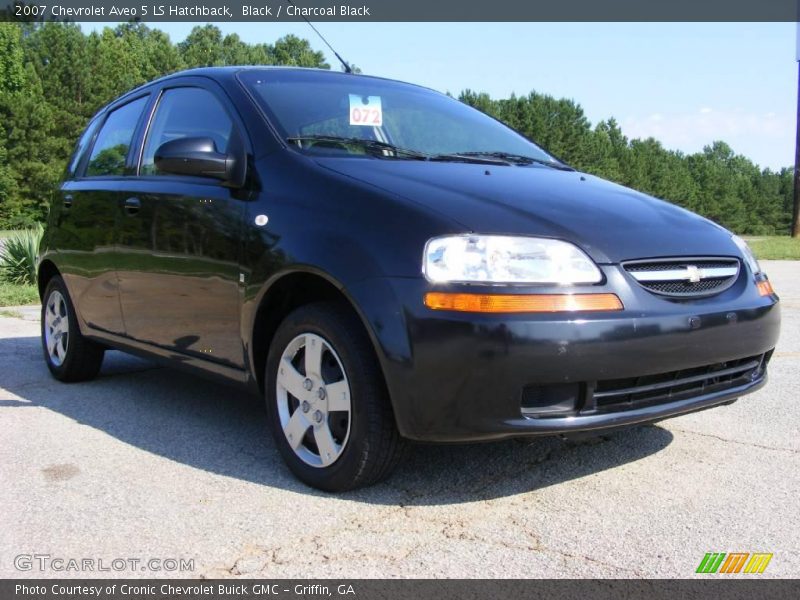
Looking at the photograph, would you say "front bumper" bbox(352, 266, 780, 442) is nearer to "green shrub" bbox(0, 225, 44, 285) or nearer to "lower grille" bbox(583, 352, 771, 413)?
"lower grille" bbox(583, 352, 771, 413)

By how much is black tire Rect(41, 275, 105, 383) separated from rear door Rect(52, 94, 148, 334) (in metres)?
0.16

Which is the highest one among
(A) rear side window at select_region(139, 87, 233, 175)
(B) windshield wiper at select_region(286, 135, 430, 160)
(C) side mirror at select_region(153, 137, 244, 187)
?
(A) rear side window at select_region(139, 87, 233, 175)

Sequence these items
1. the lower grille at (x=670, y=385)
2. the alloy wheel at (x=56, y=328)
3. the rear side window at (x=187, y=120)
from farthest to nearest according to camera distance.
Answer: the alloy wheel at (x=56, y=328)
the rear side window at (x=187, y=120)
the lower grille at (x=670, y=385)

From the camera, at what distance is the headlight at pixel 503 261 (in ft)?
9.16

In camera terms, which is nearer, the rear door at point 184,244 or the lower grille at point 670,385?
the lower grille at point 670,385

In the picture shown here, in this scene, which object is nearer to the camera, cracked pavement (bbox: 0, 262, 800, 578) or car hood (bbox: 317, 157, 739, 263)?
cracked pavement (bbox: 0, 262, 800, 578)

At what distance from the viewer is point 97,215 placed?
15.4 feet

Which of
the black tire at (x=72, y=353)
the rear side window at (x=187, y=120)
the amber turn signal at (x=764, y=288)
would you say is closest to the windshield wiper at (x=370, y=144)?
the rear side window at (x=187, y=120)

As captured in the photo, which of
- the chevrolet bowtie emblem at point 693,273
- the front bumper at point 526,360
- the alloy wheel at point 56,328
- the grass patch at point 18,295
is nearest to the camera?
the front bumper at point 526,360

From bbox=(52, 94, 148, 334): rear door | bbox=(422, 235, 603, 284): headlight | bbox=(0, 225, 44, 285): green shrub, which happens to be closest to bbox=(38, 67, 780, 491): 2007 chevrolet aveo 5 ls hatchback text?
bbox=(422, 235, 603, 284): headlight

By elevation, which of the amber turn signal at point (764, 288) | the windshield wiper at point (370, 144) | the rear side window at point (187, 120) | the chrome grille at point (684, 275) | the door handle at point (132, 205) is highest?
the rear side window at point (187, 120)

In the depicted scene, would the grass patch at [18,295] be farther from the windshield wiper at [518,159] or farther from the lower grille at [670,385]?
the lower grille at [670,385]

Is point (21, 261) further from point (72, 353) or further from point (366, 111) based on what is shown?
point (366, 111)

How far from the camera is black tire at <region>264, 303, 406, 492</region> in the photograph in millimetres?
2957
